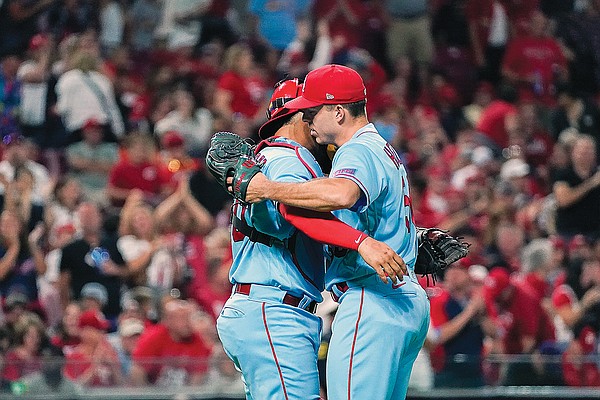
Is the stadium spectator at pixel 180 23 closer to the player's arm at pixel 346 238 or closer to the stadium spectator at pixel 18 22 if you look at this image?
the stadium spectator at pixel 18 22

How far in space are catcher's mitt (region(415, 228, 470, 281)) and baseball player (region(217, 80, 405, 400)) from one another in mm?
563

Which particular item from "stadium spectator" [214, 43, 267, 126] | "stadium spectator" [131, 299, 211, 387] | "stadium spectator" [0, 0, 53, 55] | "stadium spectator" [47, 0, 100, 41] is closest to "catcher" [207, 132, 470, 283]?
"stadium spectator" [131, 299, 211, 387]

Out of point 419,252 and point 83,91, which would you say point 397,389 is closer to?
point 419,252

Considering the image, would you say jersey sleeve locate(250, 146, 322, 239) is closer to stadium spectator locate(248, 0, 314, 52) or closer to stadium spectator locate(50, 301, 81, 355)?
stadium spectator locate(50, 301, 81, 355)

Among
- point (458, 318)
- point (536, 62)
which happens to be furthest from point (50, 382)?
point (536, 62)

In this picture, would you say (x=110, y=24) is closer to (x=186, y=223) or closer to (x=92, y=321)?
(x=186, y=223)

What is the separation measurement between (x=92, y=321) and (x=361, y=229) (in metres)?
4.40

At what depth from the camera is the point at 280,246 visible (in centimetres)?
516

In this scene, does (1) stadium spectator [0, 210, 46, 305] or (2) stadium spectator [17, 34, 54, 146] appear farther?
(2) stadium spectator [17, 34, 54, 146]

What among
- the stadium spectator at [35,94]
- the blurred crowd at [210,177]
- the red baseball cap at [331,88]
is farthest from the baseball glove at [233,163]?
the stadium spectator at [35,94]

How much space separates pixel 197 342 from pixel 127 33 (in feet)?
20.8

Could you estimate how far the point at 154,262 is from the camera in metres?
10.0

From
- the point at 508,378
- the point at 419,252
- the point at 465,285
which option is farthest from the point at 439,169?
the point at 419,252

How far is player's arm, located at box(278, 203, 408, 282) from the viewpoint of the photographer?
15.5ft
